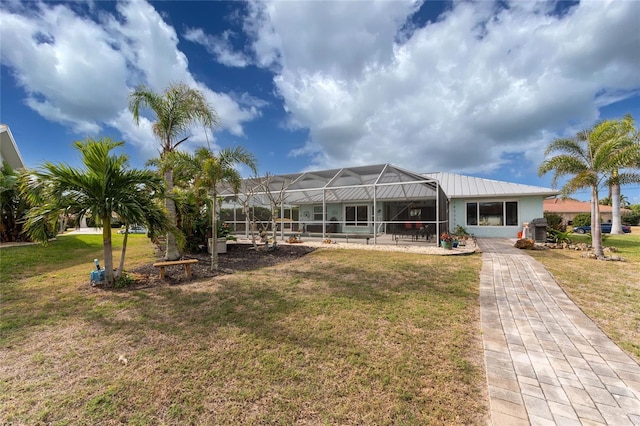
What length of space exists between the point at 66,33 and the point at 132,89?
1.83 meters

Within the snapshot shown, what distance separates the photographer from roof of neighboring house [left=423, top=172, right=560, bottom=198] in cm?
1505

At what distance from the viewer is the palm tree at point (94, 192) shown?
5289 mm

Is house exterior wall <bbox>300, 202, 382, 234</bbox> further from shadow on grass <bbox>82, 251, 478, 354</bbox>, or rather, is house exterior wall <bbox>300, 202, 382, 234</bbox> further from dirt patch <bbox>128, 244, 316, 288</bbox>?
shadow on grass <bbox>82, 251, 478, 354</bbox>

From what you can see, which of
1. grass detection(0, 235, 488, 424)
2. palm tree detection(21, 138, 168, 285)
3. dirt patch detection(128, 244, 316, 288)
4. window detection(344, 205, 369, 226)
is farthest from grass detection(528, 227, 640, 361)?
window detection(344, 205, 369, 226)

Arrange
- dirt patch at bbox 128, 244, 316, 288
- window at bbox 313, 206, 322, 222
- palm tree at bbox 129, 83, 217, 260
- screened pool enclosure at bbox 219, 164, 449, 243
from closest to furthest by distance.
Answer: dirt patch at bbox 128, 244, 316, 288 < palm tree at bbox 129, 83, 217, 260 < screened pool enclosure at bbox 219, 164, 449, 243 < window at bbox 313, 206, 322, 222

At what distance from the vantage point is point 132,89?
8.20m

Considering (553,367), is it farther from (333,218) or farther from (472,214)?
(333,218)

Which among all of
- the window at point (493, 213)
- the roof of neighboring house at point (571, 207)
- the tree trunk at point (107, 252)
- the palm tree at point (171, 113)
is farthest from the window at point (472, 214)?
the roof of neighboring house at point (571, 207)

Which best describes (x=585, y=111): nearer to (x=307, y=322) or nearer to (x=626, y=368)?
(x=626, y=368)

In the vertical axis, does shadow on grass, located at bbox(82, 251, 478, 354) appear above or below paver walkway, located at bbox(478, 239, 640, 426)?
above

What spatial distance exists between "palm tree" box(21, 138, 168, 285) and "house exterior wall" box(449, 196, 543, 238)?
1734 cm

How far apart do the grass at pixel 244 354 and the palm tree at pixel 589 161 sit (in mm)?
8451

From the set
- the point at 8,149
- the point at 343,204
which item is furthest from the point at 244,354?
the point at 8,149

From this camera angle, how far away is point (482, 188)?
1666cm
